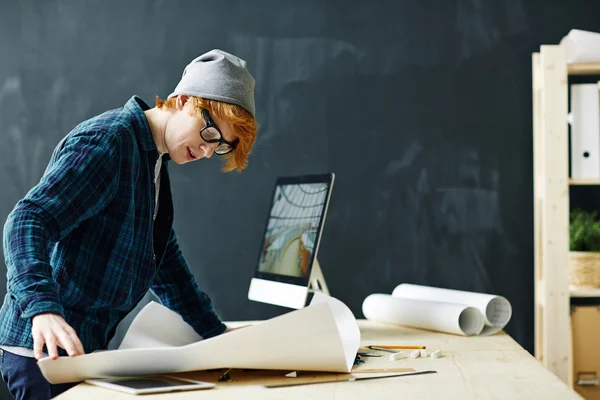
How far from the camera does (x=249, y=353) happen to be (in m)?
1.25

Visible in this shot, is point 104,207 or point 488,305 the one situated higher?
point 104,207

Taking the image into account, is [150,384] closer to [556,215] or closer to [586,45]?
[556,215]

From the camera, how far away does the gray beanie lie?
138 centimetres

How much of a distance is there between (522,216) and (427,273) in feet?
1.53

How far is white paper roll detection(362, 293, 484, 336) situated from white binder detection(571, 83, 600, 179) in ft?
3.26

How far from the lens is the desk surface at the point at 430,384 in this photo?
3.79 feet

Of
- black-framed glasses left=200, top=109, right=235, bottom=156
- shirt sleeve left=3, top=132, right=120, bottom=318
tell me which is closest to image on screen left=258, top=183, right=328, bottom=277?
black-framed glasses left=200, top=109, right=235, bottom=156

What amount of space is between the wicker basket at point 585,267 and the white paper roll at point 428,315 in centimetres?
89

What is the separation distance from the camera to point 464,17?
291 centimetres

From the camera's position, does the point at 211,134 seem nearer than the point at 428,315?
Yes

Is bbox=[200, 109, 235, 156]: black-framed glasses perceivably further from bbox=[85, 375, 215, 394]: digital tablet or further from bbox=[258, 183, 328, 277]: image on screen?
bbox=[258, 183, 328, 277]: image on screen

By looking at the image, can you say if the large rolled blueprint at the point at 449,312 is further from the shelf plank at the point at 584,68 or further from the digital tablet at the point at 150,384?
the shelf plank at the point at 584,68

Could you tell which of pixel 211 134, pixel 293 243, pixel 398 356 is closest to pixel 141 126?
pixel 211 134

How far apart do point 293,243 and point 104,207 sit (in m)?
1.00
